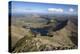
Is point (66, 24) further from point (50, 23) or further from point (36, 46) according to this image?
point (36, 46)

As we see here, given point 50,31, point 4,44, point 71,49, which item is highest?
point 50,31

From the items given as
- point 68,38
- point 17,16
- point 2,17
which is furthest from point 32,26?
point 68,38

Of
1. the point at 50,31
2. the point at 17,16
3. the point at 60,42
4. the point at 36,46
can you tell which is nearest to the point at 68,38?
the point at 60,42

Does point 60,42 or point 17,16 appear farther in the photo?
point 60,42

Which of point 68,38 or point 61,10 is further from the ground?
point 61,10

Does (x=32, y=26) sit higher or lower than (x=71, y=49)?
higher

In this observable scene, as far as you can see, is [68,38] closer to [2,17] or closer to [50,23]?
[50,23]
